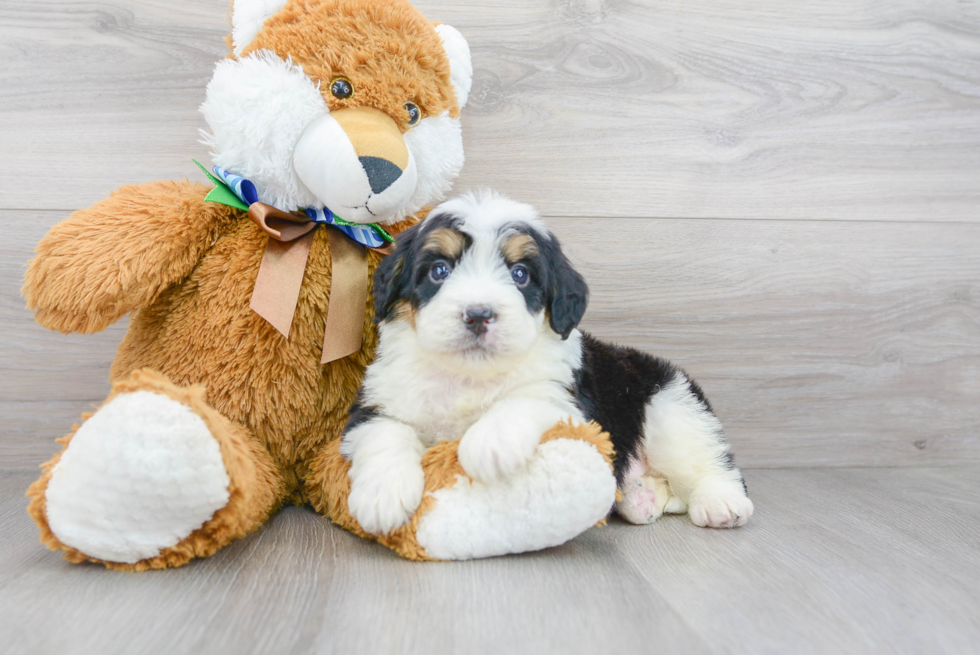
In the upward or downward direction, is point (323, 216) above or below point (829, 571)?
above

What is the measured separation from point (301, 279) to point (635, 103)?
1.14 meters

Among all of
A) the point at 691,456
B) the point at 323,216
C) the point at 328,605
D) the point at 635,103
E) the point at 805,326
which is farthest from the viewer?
the point at 805,326

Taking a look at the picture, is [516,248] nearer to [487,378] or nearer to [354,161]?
[487,378]

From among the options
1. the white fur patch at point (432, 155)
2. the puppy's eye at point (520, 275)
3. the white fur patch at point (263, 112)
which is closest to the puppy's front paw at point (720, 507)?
the puppy's eye at point (520, 275)

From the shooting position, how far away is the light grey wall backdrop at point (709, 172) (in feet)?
6.06

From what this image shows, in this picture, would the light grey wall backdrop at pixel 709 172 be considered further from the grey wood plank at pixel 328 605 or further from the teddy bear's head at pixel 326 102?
the grey wood plank at pixel 328 605

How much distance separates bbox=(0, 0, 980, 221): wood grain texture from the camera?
6.02ft

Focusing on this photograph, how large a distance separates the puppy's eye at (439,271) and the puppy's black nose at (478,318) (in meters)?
0.14

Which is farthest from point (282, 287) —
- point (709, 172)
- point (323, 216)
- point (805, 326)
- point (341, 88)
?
point (805, 326)

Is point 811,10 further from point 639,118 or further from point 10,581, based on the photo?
point 10,581

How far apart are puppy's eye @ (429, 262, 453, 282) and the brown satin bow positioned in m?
0.25

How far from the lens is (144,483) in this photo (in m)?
1.09

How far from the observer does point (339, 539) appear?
139 centimetres

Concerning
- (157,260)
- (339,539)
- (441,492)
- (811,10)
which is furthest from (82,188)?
(811,10)
